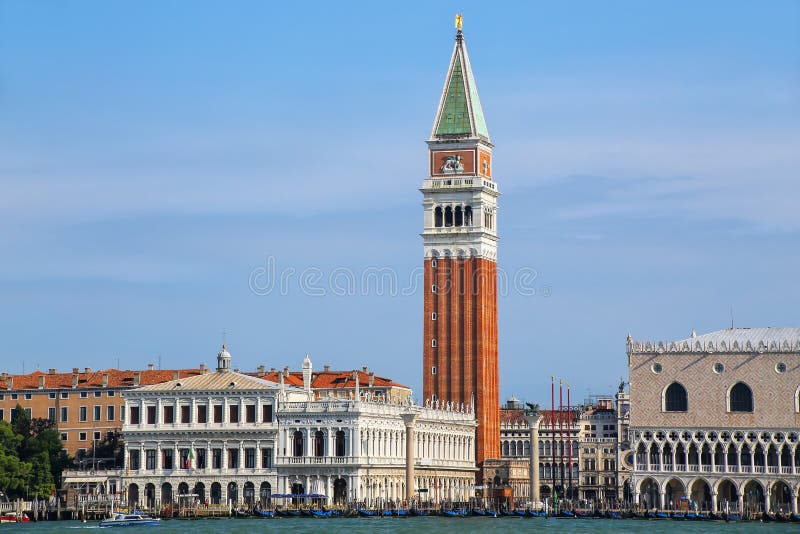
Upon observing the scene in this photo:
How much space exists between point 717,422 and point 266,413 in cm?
2672

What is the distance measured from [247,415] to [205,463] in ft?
12.6

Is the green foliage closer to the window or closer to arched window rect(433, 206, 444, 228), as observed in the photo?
the window

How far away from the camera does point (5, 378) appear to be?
117m

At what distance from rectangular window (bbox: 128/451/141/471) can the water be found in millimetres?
8513

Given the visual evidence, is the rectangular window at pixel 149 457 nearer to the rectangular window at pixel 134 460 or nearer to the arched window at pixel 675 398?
the rectangular window at pixel 134 460

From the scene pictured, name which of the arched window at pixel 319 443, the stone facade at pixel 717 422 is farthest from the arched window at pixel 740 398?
the arched window at pixel 319 443

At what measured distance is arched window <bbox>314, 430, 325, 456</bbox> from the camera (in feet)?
322

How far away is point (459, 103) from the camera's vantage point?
119 meters

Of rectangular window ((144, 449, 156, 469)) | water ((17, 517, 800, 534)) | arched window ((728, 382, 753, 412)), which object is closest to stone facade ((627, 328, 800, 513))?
arched window ((728, 382, 753, 412))

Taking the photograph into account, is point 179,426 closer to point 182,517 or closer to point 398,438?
point 182,517

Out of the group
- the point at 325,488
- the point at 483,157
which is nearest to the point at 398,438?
the point at 325,488

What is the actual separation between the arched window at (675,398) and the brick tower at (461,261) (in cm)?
1848

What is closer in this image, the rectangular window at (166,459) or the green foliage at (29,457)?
the green foliage at (29,457)

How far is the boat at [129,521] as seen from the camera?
87188mm
